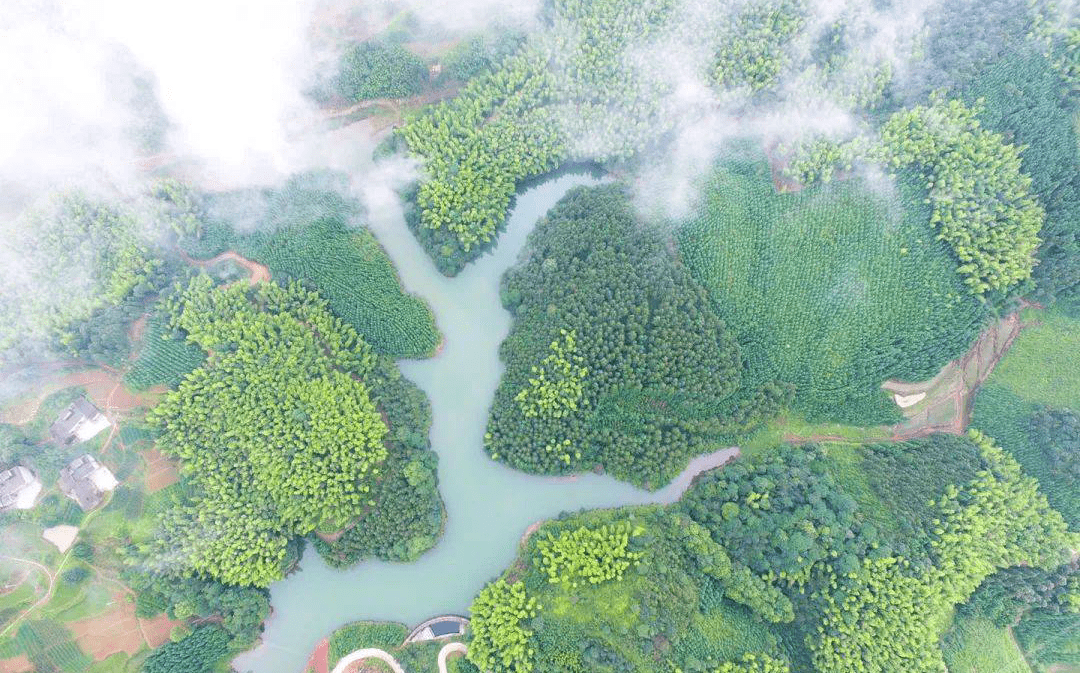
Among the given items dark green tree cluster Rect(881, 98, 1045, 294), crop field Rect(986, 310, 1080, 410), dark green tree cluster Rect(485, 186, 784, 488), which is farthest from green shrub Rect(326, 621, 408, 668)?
dark green tree cluster Rect(881, 98, 1045, 294)

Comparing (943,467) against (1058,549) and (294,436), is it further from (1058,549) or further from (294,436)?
(294,436)

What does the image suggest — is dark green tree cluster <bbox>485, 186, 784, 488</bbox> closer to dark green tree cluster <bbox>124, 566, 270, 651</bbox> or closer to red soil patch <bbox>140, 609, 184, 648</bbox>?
dark green tree cluster <bbox>124, 566, 270, 651</bbox>

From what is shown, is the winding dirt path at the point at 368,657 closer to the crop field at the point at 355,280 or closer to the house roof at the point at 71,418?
the crop field at the point at 355,280

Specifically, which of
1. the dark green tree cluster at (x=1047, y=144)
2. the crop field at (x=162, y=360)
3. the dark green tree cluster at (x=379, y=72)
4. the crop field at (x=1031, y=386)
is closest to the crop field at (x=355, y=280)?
the crop field at (x=162, y=360)

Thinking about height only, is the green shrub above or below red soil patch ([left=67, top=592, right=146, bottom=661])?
below

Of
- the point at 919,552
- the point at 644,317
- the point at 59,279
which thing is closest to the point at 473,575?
the point at 644,317
